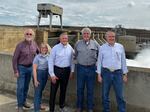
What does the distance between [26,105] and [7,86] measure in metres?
1.64

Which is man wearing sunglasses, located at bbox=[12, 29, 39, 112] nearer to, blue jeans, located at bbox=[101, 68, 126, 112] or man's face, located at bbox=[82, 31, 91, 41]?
man's face, located at bbox=[82, 31, 91, 41]

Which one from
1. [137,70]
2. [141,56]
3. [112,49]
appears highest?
[112,49]

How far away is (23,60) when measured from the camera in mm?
6453

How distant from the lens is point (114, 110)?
21.8ft

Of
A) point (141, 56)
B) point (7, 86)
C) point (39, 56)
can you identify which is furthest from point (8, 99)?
point (141, 56)

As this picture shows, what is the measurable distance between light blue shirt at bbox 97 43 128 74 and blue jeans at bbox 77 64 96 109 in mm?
333

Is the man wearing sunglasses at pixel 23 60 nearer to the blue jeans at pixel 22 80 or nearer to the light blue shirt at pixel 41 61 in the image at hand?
the blue jeans at pixel 22 80

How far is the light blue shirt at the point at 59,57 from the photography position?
6102mm

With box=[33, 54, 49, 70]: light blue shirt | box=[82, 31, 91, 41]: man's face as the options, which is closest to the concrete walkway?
box=[33, 54, 49, 70]: light blue shirt

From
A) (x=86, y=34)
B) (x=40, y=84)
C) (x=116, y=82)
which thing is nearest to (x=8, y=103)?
(x=40, y=84)

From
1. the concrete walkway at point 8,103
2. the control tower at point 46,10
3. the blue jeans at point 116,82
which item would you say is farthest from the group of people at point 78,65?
the control tower at point 46,10

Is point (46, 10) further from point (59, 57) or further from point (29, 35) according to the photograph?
point (59, 57)

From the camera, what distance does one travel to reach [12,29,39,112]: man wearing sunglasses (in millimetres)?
6363

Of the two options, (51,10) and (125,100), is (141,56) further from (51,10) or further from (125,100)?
(125,100)
